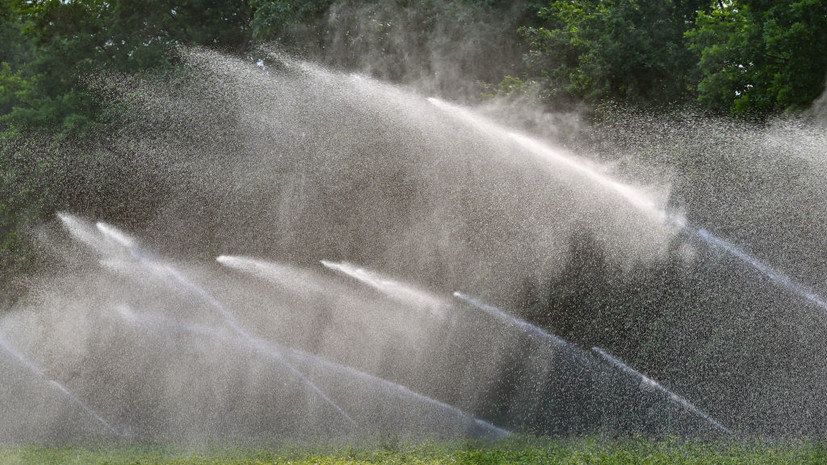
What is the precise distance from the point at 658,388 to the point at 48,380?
19834 millimetres

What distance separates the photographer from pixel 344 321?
26625 mm

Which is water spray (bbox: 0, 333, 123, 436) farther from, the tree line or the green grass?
the green grass

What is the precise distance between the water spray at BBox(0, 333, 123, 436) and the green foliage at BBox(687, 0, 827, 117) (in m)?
17.5

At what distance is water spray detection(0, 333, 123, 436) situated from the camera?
28.5 meters

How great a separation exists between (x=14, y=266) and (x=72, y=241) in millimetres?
2345

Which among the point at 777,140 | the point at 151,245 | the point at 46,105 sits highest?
the point at 777,140

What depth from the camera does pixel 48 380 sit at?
101ft

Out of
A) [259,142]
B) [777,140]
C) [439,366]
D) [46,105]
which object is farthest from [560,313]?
[46,105]

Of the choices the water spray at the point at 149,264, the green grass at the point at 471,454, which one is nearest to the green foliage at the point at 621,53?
the green grass at the point at 471,454

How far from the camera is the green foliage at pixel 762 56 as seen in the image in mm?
19594

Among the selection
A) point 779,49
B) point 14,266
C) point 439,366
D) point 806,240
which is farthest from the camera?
point 14,266

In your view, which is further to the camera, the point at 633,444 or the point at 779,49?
the point at 779,49

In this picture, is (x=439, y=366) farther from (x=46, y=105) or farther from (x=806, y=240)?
(x=46, y=105)

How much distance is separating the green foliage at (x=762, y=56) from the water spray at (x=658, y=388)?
18.7ft
